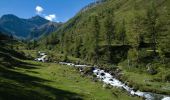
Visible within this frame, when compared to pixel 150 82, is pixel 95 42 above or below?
above

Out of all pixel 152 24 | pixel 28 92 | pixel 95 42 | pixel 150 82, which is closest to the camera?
pixel 28 92

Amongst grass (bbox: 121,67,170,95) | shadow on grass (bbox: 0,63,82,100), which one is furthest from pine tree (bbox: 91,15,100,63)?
shadow on grass (bbox: 0,63,82,100)

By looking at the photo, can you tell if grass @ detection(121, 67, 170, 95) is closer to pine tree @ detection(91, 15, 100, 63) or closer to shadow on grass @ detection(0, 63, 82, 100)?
shadow on grass @ detection(0, 63, 82, 100)

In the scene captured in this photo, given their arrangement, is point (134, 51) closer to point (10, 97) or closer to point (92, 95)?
point (92, 95)

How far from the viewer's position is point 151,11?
137500 mm

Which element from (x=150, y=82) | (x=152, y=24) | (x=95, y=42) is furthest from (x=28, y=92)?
(x=95, y=42)

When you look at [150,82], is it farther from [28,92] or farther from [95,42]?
[95,42]

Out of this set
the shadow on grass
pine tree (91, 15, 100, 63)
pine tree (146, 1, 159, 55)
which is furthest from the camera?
pine tree (91, 15, 100, 63)

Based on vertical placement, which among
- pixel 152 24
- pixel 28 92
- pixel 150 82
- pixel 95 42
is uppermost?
pixel 152 24

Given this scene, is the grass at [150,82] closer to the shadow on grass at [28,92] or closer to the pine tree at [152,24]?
the pine tree at [152,24]

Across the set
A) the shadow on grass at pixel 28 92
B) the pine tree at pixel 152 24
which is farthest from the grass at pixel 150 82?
the shadow on grass at pixel 28 92

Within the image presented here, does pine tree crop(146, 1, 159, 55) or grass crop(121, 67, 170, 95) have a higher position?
pine tree crop(146, 1, 159, 55)

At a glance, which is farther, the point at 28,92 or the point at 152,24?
the point at 152,24

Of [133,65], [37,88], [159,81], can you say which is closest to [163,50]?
[133,65]
